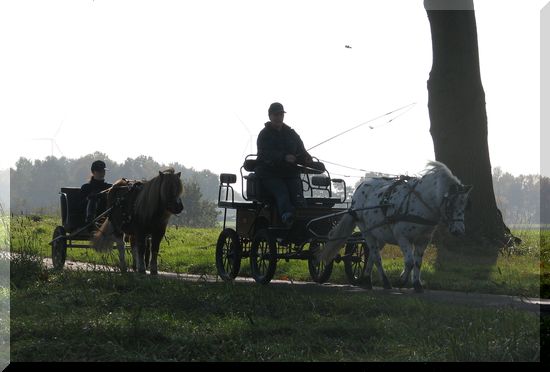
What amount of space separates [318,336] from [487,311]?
2.58 metres

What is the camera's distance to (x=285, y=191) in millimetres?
14828

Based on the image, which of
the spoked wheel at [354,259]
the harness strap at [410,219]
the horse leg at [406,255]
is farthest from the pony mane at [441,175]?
the spoked wheel at [354,259]

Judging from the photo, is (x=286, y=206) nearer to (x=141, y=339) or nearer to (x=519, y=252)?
(x=141, y=339)

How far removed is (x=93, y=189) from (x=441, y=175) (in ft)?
23.4

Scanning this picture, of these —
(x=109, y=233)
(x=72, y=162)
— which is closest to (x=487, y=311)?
(x=109, y=233)

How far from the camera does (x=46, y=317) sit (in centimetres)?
1056

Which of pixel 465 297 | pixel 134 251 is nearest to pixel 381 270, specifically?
pixel 465 297

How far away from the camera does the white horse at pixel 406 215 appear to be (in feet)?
45.5

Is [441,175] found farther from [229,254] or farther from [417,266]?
[229,254]

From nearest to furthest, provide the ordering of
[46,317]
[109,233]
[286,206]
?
1. [46,317]
2. [286,206]
3. [109,233]

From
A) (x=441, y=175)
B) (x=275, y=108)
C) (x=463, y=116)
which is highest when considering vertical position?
(x=463, y=116)

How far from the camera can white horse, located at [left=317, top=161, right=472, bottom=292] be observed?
13859 millimetres

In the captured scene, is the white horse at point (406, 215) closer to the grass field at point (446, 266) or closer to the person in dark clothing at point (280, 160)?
the person in dark clothing at point (280, 160)
